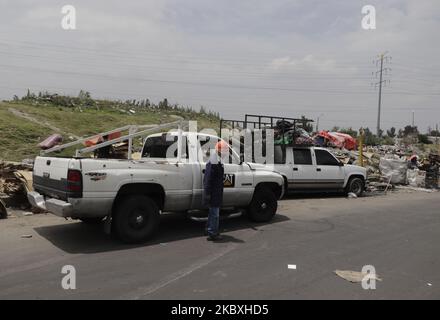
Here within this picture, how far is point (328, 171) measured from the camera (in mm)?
13875

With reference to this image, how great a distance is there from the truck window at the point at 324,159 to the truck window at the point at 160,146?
21.5 feet

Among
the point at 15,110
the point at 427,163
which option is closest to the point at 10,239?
the point at 15,110

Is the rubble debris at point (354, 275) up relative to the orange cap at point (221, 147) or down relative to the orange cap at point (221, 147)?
down

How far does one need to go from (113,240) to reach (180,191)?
4.58ft

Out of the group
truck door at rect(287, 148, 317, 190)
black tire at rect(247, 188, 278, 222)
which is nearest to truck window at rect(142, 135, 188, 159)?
black tire at rect(247, 188, 278, 222)

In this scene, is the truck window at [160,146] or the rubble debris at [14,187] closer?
the truck window at [160,146]

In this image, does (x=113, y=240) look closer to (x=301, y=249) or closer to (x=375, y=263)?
(x=301, y=249)

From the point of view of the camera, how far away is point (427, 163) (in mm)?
19609

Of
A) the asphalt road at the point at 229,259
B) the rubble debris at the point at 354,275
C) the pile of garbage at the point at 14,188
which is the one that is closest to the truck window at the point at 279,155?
the asphalt road at the point at 229,259

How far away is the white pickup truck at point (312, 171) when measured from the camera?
13.1 m

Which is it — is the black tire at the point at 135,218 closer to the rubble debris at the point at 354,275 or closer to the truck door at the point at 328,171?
the rubble debris at the point at 354,275

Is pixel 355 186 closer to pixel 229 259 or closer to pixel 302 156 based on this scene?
pixel 302 156

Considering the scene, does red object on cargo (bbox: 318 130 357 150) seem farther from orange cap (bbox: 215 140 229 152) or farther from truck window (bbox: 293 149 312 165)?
orange cap (bbox: 215 140 229 152)
